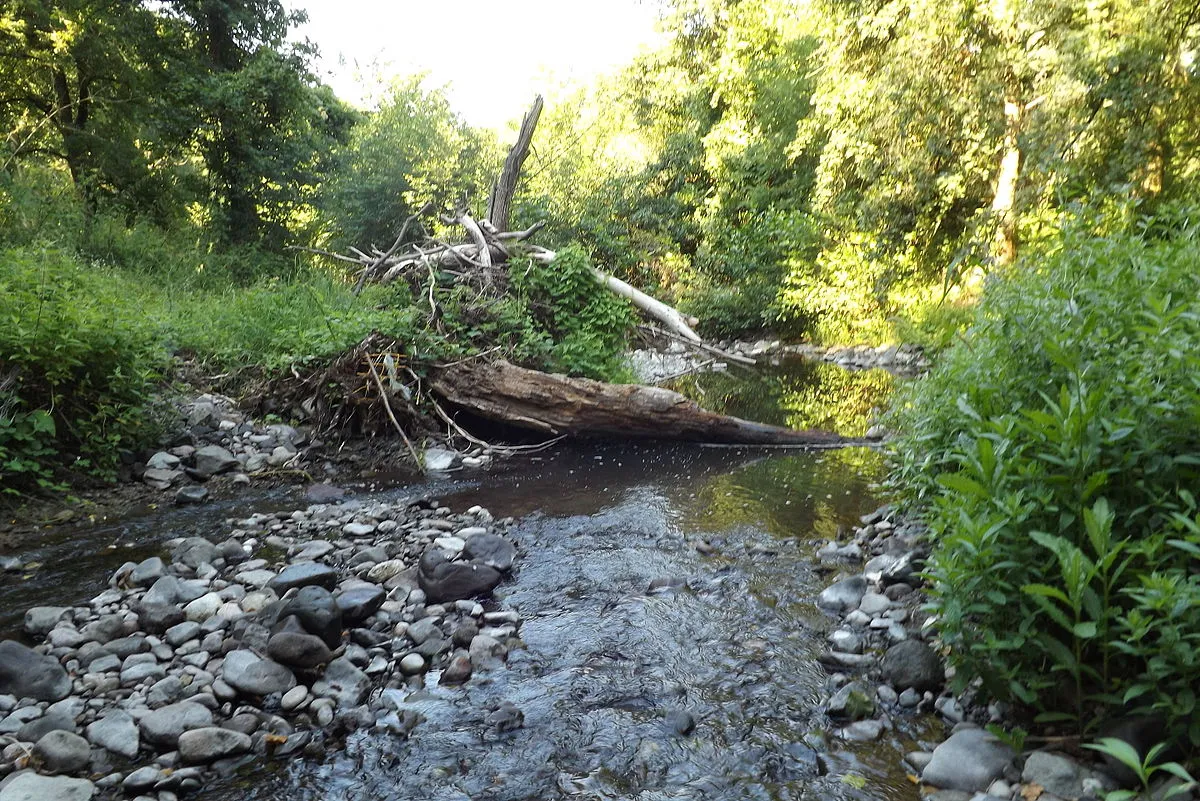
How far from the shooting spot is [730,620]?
3764 mm

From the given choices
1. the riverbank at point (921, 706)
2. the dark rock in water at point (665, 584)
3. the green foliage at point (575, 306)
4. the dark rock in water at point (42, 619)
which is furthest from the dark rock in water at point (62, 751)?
the green foliage at point (575, 306)

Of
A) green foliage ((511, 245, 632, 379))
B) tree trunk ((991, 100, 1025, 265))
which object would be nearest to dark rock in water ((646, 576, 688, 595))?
green foliage ((511, 245, 632, 379))

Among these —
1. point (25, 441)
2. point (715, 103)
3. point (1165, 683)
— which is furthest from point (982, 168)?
point (25, 441)

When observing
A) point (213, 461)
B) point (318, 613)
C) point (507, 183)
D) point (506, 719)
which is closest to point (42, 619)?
point (318, 613)

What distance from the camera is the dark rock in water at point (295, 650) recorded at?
3.17 m

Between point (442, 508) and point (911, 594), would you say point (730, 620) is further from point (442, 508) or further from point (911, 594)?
point (442, 508)

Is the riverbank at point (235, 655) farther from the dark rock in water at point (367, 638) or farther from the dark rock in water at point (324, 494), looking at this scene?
the dark rock in water at point (324, 494)

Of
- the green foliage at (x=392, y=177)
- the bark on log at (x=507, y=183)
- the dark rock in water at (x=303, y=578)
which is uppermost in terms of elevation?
the green foliage at (x=392, y=177)

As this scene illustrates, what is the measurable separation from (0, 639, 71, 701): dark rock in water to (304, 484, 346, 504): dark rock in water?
2.70 m

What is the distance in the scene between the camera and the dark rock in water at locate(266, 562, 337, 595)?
3.82m

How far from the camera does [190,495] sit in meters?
5.47

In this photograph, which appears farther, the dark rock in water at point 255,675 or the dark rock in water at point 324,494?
the dark rock in water at point 324,494

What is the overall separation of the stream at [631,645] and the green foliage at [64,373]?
2.54 ft

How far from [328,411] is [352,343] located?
26.9 inches
